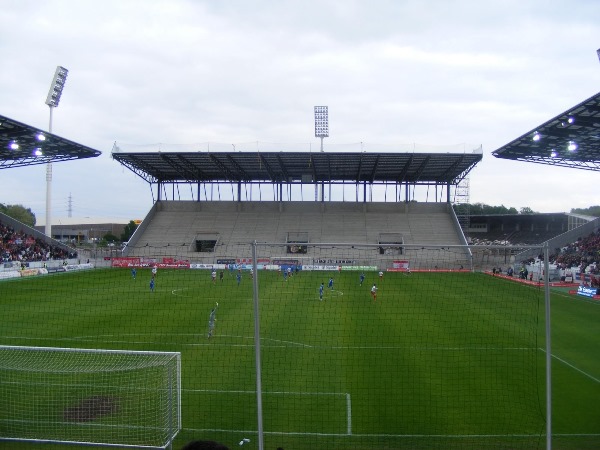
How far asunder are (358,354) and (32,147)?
33470 mm

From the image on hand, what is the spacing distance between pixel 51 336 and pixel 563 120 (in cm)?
2870

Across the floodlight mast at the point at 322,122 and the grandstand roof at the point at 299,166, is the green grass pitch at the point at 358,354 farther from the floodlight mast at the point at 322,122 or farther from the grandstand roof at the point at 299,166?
the floodlight mast at the point at 322,122

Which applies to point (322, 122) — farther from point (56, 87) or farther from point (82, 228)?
point (82, 228)

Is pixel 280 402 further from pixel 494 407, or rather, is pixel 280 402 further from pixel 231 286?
pixel 231 286

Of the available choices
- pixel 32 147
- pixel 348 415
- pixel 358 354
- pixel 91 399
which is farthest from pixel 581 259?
pixel 32 147

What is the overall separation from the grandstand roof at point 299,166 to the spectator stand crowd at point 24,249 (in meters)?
11.6

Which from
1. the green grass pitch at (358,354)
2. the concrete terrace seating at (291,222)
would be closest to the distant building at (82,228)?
the concrete terrace seating at (291,222)

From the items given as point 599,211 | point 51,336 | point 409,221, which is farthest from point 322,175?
point 599,211

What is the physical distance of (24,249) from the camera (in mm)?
42531

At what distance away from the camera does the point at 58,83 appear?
47094 millimetres

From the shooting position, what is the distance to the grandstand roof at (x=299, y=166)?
50.7 metres

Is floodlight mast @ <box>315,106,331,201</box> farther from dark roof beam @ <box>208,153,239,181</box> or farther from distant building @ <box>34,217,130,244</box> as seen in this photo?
distant building @ <box>34,217,130,244</box>

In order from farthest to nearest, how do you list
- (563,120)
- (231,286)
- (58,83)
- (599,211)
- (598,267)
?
(599,211), (58,83), (598,267), (231,286), (563,120)

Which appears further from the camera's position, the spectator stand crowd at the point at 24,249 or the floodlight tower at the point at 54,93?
the floodlight tower at the point at 54,93
